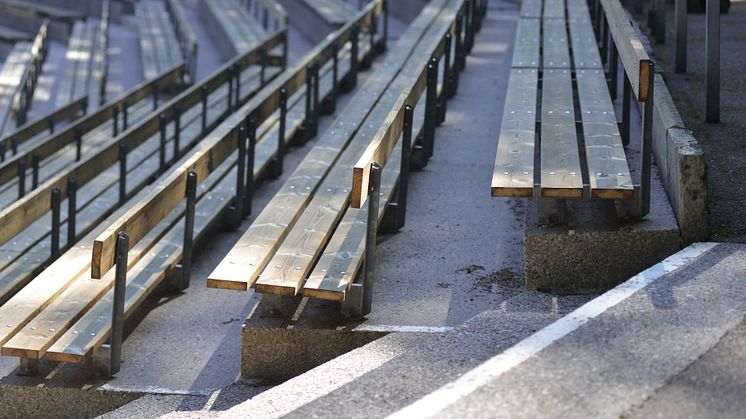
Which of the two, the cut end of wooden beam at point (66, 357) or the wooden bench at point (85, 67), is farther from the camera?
the wooden bench at point (85, 67)

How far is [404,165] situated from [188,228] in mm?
1179

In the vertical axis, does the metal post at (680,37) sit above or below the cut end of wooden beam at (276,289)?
above

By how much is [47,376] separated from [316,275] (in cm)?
128

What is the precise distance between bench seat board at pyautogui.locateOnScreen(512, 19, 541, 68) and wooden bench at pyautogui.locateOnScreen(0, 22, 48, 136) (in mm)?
6802

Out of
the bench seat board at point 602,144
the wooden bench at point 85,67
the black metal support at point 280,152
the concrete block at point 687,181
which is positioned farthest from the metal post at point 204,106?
the concrete block at point 687,181

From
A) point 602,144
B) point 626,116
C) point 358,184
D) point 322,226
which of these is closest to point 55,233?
point 322,226

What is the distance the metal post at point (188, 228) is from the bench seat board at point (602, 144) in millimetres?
1912

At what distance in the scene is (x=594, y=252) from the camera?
199 inches

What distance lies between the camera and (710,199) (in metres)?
5.41

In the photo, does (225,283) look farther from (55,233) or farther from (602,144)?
(55,233)

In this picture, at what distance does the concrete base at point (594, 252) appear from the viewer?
501cm

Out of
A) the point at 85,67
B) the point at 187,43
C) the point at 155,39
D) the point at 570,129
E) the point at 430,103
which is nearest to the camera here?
the point at 570,129

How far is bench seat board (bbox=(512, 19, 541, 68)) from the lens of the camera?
803 centimetres

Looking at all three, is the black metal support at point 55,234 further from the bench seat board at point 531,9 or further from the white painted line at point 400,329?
the bench seat board at point 531,9
